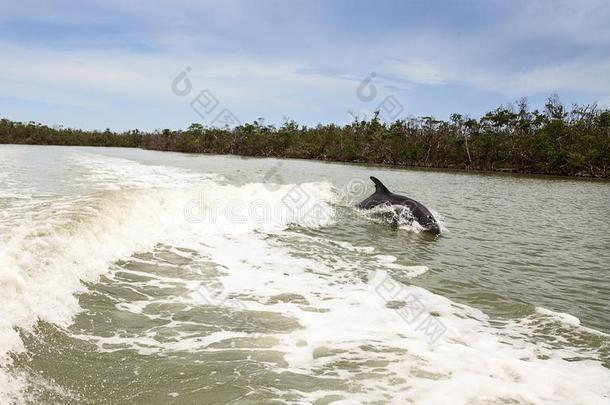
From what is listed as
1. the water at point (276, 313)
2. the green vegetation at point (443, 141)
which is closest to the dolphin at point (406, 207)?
the water at point (276, 313)

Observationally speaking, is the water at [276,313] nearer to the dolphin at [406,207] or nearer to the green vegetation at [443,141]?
the dolphin at [406,207]

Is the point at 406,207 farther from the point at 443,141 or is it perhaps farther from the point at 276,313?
the point at 443,141

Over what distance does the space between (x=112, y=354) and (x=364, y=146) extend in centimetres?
6174

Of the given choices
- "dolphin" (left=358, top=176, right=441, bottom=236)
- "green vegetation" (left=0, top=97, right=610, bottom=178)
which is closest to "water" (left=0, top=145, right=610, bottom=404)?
"dolphin" (left=358, top=176, right=441, bottom=236)

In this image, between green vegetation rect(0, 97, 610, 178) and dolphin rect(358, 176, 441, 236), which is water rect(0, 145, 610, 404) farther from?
green vegetation rect(0, 97, 610, 178)

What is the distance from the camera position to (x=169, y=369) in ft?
11.5

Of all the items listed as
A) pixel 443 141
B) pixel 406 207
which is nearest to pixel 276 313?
pixel 406 207

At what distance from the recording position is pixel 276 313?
5.02 meters

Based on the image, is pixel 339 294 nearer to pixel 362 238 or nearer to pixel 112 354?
pixel 112 354

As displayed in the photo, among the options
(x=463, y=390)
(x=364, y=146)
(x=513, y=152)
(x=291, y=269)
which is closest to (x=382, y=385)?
(x=463, y=390)

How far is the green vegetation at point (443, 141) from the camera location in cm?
4862

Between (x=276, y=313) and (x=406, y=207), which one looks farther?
(x=406, y=207)

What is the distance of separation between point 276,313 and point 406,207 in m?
8.08

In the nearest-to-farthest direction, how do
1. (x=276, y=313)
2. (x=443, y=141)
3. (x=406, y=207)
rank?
(x=276, y=313), (x=406, y=207), (x=443, y=141)
